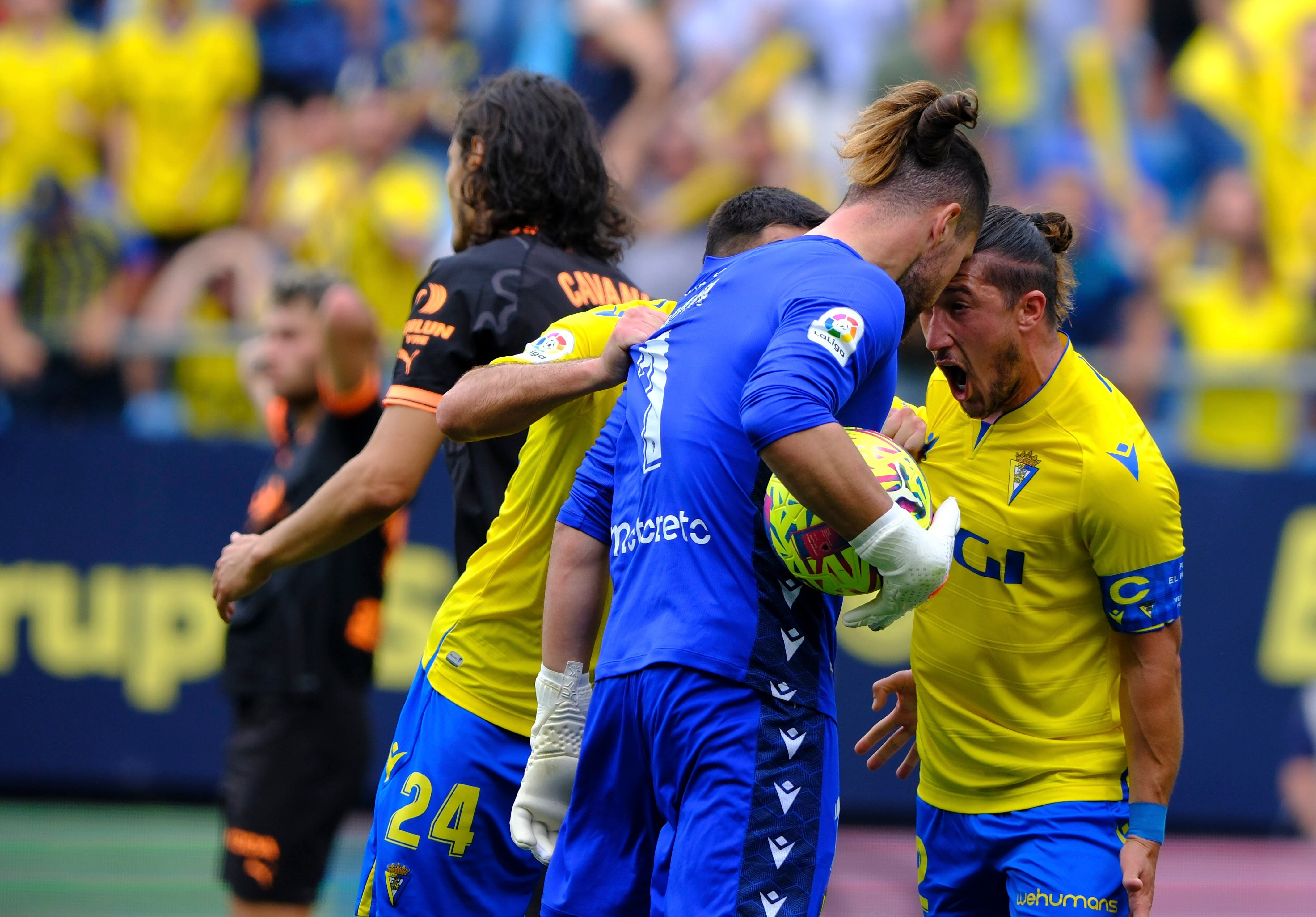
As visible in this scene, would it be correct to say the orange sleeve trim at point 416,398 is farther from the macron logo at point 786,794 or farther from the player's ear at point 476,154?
the macron logo at point 786,794

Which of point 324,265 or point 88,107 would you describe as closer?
point 324,265

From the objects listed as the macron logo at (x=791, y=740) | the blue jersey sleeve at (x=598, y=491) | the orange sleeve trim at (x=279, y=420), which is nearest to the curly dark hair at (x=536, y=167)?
the blue jersey sleeve at (x=598, y=491)

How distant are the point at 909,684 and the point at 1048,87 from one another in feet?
24.8

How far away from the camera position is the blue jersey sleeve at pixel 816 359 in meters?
2.79

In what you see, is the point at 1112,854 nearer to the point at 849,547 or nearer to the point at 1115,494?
the point at 1115,494

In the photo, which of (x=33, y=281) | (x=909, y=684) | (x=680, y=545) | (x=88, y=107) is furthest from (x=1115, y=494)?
(x=88, y=107)

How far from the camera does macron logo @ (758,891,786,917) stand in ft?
9.61

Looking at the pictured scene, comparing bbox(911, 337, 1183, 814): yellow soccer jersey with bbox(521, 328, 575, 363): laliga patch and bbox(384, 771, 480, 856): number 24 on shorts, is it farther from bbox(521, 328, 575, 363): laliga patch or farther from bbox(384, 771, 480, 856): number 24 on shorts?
bbox(384, 771, 480, 856): number 24 on shorts

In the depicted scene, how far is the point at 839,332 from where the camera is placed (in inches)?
114

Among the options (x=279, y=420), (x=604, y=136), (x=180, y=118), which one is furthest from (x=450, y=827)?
(x=180, y=118)

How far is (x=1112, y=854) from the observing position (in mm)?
3805

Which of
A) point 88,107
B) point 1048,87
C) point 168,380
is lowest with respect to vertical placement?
point 168,380

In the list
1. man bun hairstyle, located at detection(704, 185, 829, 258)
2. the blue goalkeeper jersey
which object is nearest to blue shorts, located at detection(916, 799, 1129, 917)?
the blue goalkeeper jersey

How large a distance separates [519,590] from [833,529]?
1197 mm
